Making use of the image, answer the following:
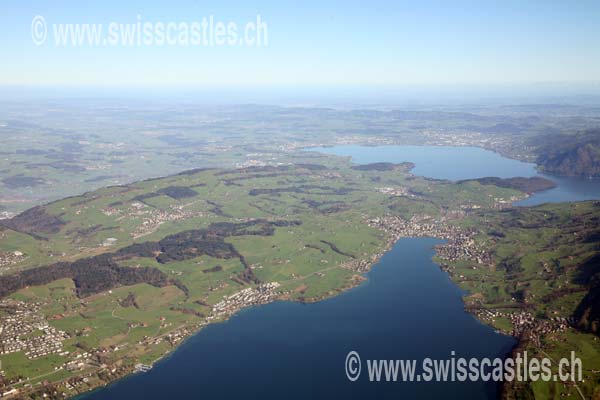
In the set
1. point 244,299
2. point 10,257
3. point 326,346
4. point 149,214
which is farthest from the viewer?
point 149,214

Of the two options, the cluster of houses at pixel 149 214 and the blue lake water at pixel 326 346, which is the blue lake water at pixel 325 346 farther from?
the cluster of houses at pixel 149 214

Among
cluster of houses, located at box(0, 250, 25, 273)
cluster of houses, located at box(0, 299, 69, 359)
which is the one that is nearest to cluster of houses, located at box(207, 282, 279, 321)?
cluster of houses, located at box(0, 299, 69, 359)

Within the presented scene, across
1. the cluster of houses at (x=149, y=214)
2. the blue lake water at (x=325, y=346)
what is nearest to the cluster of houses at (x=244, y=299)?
the blue lake water at (x=325, y=346)

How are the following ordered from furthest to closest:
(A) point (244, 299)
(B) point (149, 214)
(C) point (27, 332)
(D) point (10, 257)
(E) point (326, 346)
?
(B) point (149, 214) → (D) point (10, 257) → (A) point (244, 299) → (C) point (27, 332) → (E) point (326, 346)

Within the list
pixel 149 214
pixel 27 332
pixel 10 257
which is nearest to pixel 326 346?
pixel 27 332

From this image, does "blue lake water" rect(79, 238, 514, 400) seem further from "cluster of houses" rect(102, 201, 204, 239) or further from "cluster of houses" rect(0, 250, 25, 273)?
"cluster of houses" rect(102, 201, 204, 239)

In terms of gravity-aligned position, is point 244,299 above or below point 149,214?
below

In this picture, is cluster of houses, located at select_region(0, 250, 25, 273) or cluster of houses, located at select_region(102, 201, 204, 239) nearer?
cluster of houses, located at select_region(0, 250, 25, 273)

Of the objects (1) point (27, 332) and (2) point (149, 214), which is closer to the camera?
(1) point (27, 332)

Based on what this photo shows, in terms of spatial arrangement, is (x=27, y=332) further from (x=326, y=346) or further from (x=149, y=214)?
(x=149, y=214)
